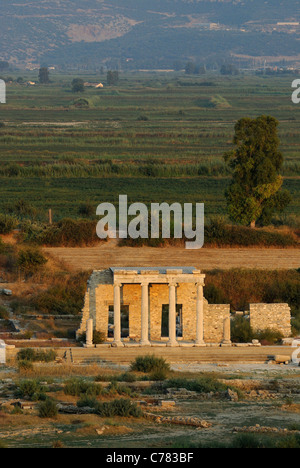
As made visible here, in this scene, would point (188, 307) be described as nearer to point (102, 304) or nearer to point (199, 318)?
point (199, 318)

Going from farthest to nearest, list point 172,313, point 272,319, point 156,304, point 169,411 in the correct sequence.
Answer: point 272,319, point 156,304, point 172,313, point 169,411

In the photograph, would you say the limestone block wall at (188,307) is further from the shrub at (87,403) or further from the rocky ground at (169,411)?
the shrub at (87,403)

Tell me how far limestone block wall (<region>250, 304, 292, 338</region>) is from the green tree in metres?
16.3

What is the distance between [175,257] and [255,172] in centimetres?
731

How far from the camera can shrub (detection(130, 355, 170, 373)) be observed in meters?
27.8

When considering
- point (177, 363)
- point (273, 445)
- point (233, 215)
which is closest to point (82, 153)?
point (233, 215)

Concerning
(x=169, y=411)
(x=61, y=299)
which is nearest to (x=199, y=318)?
(x=61, y=299)

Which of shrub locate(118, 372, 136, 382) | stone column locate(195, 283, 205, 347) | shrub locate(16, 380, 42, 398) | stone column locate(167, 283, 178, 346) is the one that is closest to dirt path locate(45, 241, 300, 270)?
stone column locate(195, 283, 205, 347)

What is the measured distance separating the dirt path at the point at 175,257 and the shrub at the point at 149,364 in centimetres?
1396

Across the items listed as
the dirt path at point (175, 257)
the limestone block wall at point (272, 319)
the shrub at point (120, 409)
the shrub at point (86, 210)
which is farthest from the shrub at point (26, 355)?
the shrub at point (86, 210)

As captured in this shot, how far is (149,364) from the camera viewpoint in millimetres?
27812

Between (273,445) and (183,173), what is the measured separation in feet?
185

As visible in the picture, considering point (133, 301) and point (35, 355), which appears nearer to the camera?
point (35, 355)
